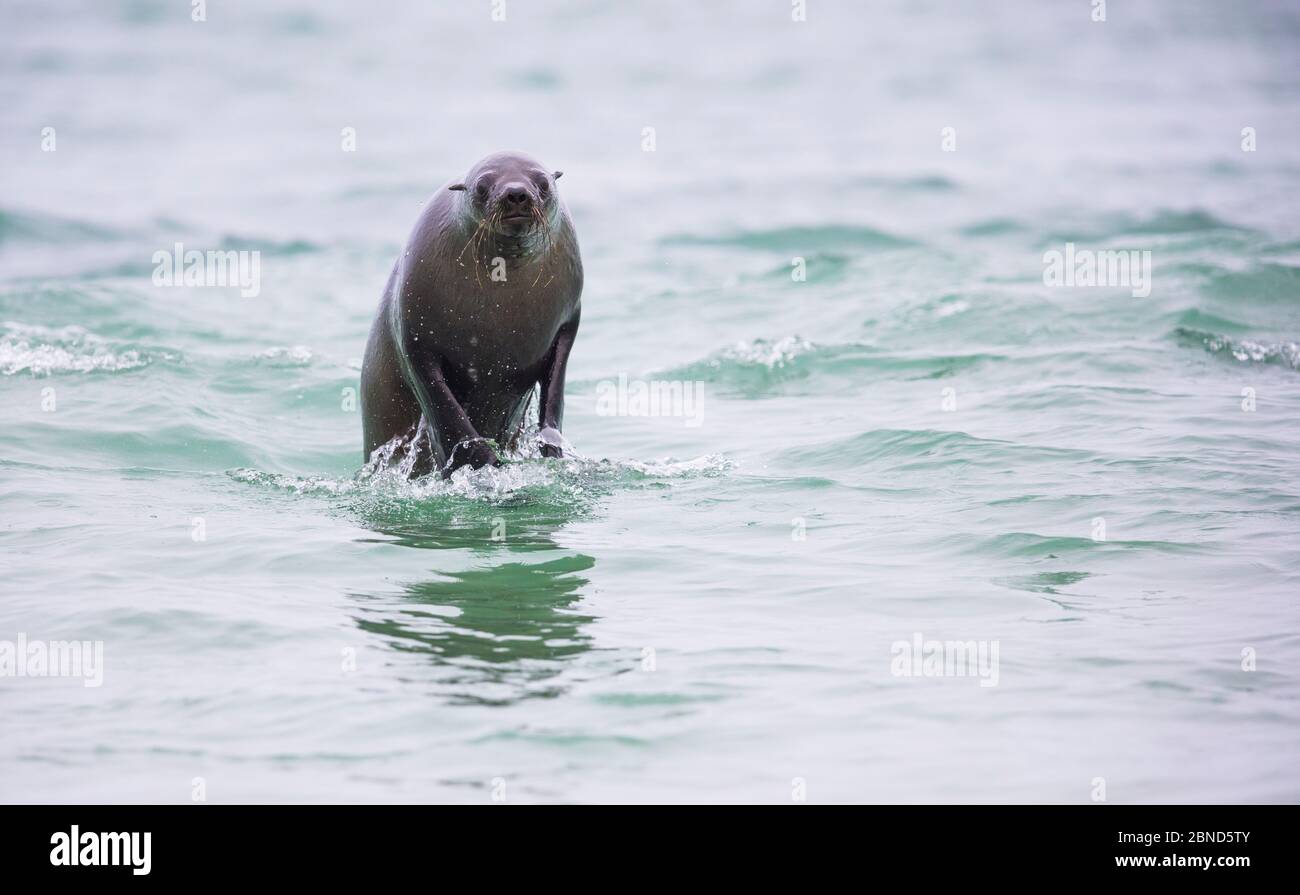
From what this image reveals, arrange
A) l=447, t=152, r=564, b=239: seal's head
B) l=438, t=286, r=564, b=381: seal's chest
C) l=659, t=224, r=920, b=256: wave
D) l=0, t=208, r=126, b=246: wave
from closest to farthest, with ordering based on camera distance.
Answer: l=447, t=152, r=564, b=239: seal's head < l=438, t=286, r=564, b=381: seal's chest < l=659, t=224, r=920, b=256: wave < l=0, t=208, r=126, b=246: wave

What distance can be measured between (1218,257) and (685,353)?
5.85 m

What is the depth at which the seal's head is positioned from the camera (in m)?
7.99

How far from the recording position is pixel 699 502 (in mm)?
8883

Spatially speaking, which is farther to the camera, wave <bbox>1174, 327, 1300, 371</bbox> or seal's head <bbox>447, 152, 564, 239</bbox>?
wave <bbox>1174, 327, 1300, 371</bbox>

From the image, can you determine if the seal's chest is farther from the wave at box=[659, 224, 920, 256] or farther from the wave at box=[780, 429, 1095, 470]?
the wave at box=[659, 224, 920, 256]

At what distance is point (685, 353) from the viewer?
14.8 m

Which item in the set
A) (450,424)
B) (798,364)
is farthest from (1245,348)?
(450,424)

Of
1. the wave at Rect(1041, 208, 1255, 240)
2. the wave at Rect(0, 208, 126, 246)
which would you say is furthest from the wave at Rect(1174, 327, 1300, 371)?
the wave at Rect(0, 208, 126, 246)

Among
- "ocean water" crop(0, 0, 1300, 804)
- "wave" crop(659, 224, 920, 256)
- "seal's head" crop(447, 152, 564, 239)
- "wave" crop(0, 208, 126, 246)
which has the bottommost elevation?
"ocean water" crop(0, 0, 1300, 804)

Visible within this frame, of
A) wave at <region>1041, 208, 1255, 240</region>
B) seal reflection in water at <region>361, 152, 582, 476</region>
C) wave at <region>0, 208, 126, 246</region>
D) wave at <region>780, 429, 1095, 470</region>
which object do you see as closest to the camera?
seal reflection in water at <region>361, 152, 582, 476</region>

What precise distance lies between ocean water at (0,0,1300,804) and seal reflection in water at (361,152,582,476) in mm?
379
